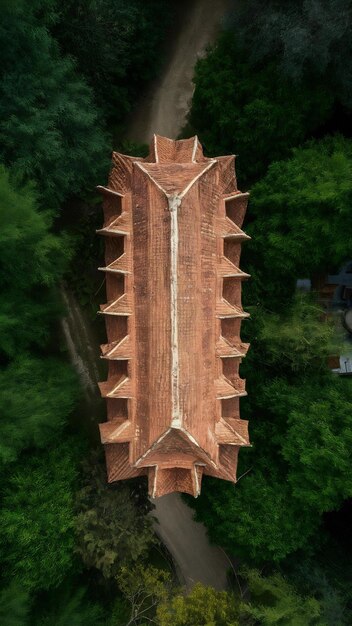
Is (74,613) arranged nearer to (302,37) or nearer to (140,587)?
(140,587)

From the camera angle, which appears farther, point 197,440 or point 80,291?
point 80,291

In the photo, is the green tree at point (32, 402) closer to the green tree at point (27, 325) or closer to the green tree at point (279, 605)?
the green tree at point (27, 325)

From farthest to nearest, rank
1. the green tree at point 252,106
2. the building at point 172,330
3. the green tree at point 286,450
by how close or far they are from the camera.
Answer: the green tree at point 252,106
the green tree at point 286,450
the building at point 172,330

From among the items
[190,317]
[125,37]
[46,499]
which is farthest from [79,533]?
[125,37]

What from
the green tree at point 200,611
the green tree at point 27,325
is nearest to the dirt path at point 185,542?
the green tree at point 200,611

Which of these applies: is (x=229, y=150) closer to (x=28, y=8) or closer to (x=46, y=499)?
(x=28, y=8)
